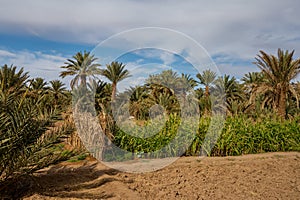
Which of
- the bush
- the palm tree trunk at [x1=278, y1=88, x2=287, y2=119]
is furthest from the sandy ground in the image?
the palm tree trunk at [x1=278, y1=88, x2=287, y2=119]

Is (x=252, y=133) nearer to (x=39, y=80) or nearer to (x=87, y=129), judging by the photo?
(x=87, y=129)

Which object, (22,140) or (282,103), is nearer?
(22,140)

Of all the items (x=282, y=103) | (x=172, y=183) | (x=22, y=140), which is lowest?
(x=172, y=183)

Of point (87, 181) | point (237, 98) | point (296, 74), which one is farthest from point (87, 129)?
point (237, 98)

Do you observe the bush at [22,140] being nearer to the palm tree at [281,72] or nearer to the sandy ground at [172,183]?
the sandy ground at [172,183]

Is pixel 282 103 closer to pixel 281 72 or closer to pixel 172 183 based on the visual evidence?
pixel 281 72

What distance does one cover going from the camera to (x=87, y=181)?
14.3 ft

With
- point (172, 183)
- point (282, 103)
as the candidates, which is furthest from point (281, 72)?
point (172, 183)

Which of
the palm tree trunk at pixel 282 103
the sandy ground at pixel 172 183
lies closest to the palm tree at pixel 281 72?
the palm tree trunk at pixel 282 103

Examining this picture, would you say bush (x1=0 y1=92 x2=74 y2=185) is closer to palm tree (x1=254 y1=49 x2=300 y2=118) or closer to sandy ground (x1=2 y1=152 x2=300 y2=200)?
sandy ground (x1=2 y1=152 x2=300 y2=200)

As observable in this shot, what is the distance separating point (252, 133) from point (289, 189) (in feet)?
14.1

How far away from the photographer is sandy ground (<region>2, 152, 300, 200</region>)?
3.86 meters

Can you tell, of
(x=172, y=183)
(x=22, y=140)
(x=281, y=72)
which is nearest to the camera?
(x=22, y=140)

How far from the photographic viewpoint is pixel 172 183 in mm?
4500
